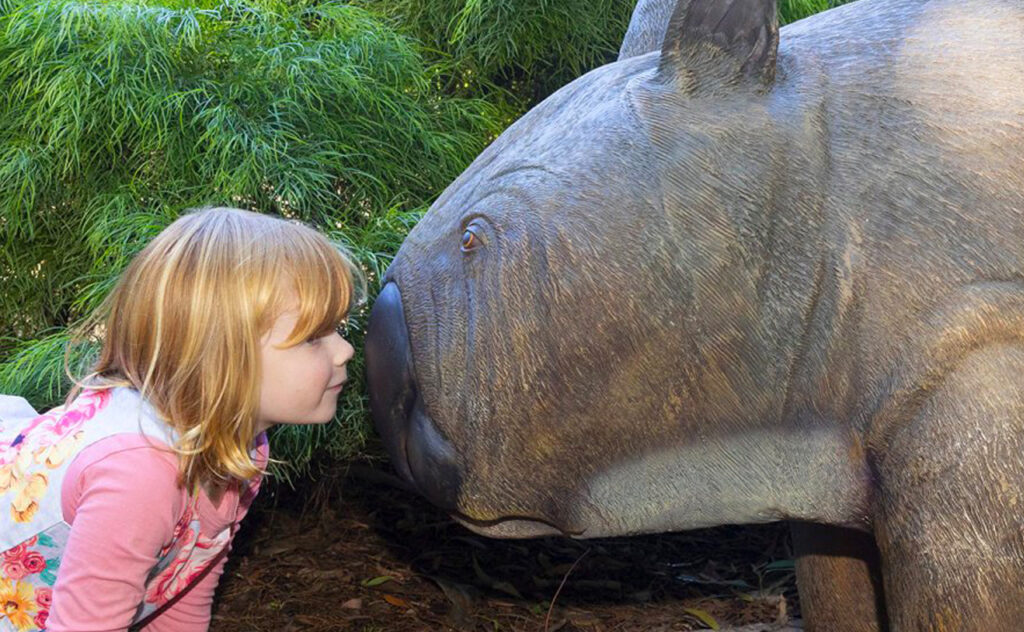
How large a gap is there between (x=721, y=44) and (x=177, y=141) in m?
1.61

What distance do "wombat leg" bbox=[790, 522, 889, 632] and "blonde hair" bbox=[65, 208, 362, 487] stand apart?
2.86 ft

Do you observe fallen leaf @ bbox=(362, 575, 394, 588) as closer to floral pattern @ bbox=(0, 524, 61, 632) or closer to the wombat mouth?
floral pattern @ bbox=(0, 524, 61, 632)

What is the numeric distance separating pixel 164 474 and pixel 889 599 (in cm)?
96

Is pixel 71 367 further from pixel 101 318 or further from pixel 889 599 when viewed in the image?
pixel 889 599

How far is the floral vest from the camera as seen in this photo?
1.70 m

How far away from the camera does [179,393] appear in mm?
1701

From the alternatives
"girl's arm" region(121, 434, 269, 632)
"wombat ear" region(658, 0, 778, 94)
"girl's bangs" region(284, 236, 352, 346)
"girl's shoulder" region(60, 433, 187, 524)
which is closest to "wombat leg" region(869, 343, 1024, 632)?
"wombat ear" region(658, 0, 778, 94)

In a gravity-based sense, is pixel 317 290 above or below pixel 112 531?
above

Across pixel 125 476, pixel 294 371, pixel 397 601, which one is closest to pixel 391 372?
pixel 294 371

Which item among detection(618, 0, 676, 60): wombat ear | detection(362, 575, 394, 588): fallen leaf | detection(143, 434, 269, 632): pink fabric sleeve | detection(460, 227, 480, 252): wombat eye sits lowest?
detection(362, 575, 394, 588): fallen leaf

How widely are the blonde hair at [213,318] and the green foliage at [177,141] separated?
85 centimetres

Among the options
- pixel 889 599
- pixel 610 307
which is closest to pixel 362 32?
pixel 610 307

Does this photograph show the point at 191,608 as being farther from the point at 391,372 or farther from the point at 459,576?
the point at 459,576

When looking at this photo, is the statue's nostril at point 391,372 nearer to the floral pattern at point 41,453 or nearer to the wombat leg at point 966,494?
the floral pattern at point 41,453
